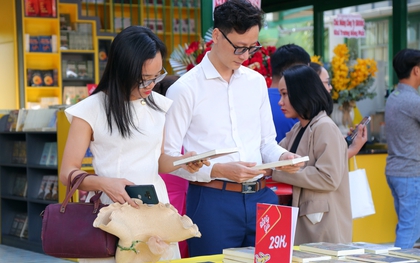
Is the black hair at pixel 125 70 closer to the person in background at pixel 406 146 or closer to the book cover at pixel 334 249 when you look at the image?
the book cover at pixel 334 249

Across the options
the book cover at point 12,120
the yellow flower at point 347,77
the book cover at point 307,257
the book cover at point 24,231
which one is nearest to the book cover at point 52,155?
the book cover at point 12,120

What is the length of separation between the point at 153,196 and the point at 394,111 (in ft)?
10.7

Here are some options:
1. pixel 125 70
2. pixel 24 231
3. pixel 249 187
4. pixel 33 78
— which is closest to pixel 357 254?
pixel 249 187

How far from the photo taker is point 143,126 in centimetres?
239

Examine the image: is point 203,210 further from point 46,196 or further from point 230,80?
point 46,196

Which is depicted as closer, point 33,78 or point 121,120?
point 121,120

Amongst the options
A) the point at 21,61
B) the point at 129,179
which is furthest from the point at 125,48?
the point at 21,61

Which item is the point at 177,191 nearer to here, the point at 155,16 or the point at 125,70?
the point at 125,70

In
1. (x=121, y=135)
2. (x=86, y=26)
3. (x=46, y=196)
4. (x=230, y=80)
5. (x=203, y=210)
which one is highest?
(x=86, y=26)

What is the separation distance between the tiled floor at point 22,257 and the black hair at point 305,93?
144 inches

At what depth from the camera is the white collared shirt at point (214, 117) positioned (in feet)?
8.87

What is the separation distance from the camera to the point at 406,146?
195 inches

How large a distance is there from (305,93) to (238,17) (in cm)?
72

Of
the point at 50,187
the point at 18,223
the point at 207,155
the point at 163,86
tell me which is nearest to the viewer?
the point at 207,155
